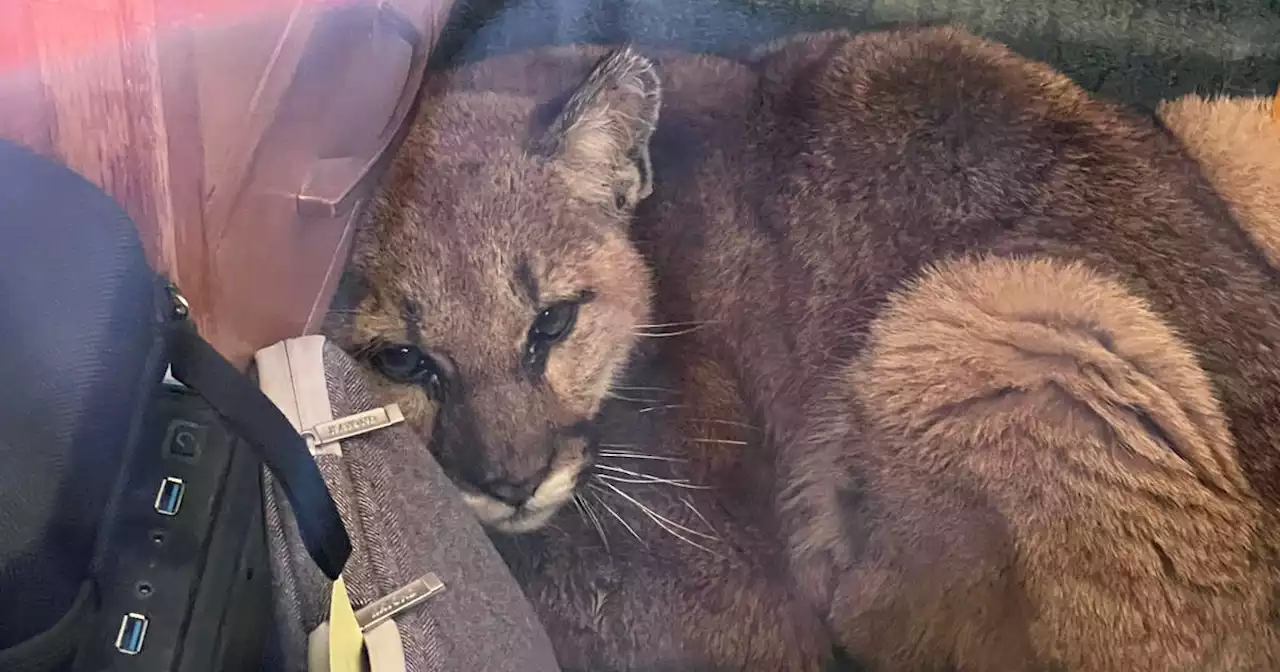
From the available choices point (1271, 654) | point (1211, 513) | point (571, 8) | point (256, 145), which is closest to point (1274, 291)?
point (1211, 513)

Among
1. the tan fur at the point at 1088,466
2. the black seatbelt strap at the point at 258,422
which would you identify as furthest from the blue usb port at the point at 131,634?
the tan fur at the point at 1088,466

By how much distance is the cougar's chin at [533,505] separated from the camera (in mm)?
1081

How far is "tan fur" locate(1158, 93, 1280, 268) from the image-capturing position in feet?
3.91

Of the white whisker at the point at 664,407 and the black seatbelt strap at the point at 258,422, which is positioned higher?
the black seatbelt strap at the point at 258,422

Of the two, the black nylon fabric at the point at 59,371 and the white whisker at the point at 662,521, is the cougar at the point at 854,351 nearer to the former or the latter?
the white whisker at the point at 662,521

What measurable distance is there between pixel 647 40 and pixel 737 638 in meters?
0.69

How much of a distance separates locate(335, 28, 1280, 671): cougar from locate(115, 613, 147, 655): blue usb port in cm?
43

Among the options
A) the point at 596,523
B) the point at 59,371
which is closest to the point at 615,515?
the point at 596,523

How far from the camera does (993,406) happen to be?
3.62 ft

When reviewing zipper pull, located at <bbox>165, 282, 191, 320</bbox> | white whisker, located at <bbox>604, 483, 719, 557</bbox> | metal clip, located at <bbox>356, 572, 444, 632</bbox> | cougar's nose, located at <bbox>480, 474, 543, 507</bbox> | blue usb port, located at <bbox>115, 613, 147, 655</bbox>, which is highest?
zipper pull, located at <bbox>165, 282, 191, 320</bbox>

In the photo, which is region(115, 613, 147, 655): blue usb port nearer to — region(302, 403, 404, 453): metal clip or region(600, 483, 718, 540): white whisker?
region(302, 403, 404, 453): metal clip

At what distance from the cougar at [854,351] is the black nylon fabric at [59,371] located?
43 centimetres

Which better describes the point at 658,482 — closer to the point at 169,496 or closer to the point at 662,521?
the point at 662,521

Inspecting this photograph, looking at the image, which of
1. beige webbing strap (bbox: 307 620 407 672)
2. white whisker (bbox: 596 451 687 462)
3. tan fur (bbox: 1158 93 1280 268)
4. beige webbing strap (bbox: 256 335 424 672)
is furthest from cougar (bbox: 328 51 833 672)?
tan fur (bbox: 1158 93 1280 268)
